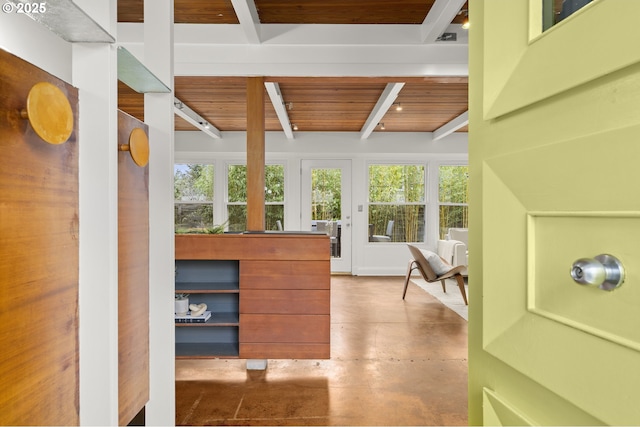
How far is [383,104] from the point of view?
4.17 meters

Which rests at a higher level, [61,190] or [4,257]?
[61,190]

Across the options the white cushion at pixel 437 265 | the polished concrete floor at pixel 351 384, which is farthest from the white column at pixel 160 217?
the white cushion at pixel 437 265

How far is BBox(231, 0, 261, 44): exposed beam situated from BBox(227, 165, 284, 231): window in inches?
140

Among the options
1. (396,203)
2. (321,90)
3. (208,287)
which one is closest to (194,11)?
(321,90)

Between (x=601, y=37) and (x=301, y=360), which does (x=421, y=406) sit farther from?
(x=601, y=37)

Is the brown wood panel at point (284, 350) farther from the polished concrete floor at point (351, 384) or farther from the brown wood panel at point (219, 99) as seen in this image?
the brown wood panel at point (219, 99)

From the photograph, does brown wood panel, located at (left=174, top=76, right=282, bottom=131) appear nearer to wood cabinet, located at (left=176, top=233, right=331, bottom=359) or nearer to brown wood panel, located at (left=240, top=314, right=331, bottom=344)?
wood cabinet, located at (left=176, top=233, right=331, bottom=359)

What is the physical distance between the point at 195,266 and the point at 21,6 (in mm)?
2283

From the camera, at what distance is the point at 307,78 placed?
3.11m

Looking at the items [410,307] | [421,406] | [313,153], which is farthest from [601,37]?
[313,153]

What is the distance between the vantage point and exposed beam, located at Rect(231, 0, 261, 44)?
2352 mm

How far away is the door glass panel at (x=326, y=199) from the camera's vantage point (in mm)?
6402

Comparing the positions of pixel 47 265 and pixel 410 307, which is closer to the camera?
pixel 47 265

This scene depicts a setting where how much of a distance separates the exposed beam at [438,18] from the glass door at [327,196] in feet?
11.7
